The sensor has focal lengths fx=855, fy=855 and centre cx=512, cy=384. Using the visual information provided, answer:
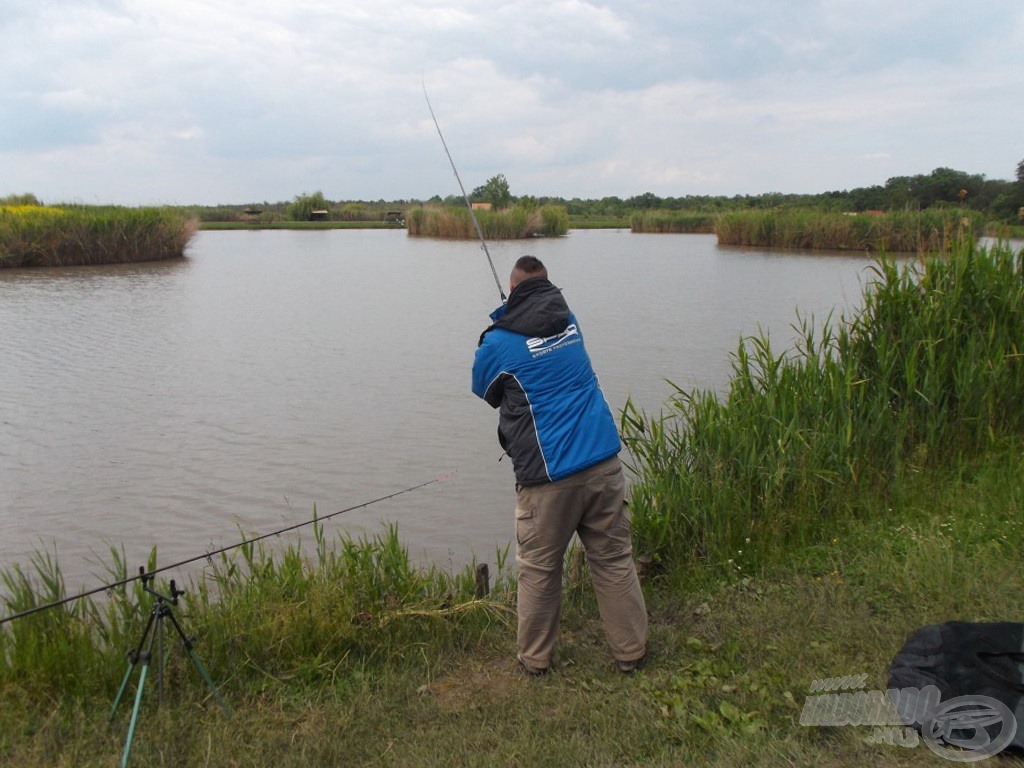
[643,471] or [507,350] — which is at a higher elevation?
[507,350]

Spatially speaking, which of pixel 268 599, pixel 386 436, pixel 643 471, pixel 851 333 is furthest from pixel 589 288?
pixel 268 599

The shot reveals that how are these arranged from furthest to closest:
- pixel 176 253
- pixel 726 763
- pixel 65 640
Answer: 1. pixel 176 253
2. pixel 65 640
3. pixel 726 763

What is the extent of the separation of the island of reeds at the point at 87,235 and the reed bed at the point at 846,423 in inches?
945

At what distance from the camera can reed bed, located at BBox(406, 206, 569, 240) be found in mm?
38281

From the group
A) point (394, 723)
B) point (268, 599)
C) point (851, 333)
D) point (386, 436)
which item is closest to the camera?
point (394, 723)

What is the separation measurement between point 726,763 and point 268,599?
2.26 metres

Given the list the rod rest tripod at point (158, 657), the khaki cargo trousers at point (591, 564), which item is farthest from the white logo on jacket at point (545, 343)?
the rod rest tripod at point (158, 657)

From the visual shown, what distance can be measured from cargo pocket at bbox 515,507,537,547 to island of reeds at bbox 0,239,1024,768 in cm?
61

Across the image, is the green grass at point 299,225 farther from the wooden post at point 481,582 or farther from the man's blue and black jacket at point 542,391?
the man's blue and black jacket at point 542,391

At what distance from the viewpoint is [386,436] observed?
859 centimetres

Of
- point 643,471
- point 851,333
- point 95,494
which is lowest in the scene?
point 95,494

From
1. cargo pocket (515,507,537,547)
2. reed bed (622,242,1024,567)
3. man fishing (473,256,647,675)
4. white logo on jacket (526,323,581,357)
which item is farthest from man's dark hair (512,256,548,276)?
reed bed (622,242,1024,567)

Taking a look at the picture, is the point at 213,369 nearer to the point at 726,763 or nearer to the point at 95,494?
the point at 95,494

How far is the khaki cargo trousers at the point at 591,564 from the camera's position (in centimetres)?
362
